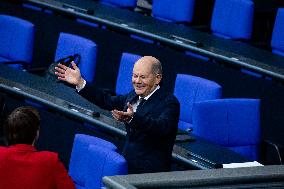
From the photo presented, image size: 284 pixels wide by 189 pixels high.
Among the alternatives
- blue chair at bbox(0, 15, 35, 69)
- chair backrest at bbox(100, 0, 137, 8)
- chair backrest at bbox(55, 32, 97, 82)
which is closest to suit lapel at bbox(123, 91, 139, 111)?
chair backrest at bbox(55, 32, 97, 82)

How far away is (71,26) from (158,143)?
4113mm

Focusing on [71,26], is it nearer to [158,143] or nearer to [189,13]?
[189,13]

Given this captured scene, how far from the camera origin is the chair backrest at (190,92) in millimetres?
5852

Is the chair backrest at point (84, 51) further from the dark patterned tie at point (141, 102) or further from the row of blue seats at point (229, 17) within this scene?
the dark patterned tie at point (141, 102)

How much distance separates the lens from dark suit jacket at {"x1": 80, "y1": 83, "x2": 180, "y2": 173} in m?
4.21

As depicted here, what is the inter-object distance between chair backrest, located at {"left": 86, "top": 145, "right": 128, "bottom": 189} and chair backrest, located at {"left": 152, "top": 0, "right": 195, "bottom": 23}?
4009mm

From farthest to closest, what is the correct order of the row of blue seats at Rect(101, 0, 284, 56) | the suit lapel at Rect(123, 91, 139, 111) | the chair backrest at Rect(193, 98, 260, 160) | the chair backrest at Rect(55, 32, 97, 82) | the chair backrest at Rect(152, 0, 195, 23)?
the chair backrest at Rect(152, 0, 195, 23) < the row of blue seats at Rect(101, 0, 284, 56) < the chair backrest at Rect(55, 32, 97, 82) < the chair backrest at Rect(193, 98, 260, 160) < the suit lapel at Rect(123, 91, 139, 111)

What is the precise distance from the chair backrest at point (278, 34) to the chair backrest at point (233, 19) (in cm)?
26

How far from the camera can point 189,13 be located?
815 centimetres

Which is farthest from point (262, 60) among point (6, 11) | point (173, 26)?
point (6, 11)

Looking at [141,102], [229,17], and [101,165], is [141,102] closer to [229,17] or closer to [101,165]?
[101,165]

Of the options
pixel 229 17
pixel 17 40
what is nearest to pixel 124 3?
pixel 229 17

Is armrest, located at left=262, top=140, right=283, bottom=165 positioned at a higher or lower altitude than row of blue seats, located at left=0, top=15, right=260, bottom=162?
lower

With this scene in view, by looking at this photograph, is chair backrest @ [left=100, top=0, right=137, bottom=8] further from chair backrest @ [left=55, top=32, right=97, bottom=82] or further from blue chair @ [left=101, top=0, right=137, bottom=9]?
chair backrest @ [left=55, top=32, right=97, bottom=82]
